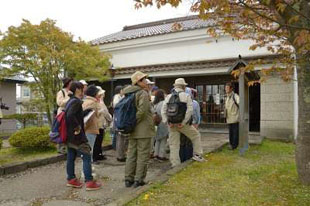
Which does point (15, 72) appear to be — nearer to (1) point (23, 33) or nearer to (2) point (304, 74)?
(1) point (23, 33)

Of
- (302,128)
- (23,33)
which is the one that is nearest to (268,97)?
(302,128)

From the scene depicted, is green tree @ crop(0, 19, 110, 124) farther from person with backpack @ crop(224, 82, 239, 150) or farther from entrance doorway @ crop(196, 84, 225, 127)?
entrance doorway @ crop(196, 84, 225, 127)

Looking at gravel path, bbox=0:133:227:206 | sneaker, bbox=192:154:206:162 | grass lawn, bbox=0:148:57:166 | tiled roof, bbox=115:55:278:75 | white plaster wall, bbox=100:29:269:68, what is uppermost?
white plaster wall, bbox=100:29:269:68

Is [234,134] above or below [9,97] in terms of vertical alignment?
below

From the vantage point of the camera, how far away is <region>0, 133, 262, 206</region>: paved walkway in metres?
4.16

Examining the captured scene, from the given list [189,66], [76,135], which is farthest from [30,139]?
[189,66]

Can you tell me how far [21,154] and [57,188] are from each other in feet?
9.75

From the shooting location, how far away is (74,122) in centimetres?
448

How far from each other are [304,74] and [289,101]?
673cm

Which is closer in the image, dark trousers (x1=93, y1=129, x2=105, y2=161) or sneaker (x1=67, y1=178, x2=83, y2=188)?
sneaker (x1=67, y1=178, x2=83, y2=188)

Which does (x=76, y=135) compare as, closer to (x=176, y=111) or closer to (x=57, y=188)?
(x=57, y=188)

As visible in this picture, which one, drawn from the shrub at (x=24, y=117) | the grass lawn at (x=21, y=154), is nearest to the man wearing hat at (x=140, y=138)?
the grass lawn at (x=21, y=154)

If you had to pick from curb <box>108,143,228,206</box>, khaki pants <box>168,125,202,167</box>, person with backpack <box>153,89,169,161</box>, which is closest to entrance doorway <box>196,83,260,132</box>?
person with backpack <box>153,89,169,161</box>

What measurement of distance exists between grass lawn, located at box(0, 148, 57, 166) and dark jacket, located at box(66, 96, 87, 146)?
2.51m
